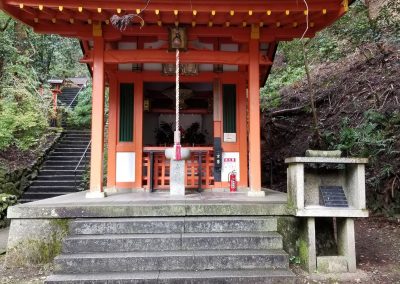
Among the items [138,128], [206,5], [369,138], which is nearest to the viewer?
[206,5]

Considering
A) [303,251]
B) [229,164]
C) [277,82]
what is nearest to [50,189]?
[229,164]

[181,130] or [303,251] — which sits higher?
[181,130]

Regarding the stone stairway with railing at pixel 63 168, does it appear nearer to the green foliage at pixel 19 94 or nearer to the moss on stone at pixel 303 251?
the green foliage at pixel 19 94

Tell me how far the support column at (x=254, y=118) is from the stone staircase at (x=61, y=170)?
6.48m

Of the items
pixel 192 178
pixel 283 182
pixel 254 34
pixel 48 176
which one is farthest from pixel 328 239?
pixel 48 176

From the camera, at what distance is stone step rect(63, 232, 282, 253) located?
4.05 meters

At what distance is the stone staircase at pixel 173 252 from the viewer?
3.67 meters

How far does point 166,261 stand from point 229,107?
3937 mm

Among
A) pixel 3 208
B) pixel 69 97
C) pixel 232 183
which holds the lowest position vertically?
pixel 3 208

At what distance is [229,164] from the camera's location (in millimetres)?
6918

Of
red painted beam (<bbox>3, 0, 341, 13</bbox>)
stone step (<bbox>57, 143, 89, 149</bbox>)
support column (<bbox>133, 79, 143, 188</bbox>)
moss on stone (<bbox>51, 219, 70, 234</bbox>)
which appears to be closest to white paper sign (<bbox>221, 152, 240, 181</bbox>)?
support column (<bbox>133, 79, 143, 188</bbox>)

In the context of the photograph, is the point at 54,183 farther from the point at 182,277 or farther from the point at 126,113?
the point at 182,277

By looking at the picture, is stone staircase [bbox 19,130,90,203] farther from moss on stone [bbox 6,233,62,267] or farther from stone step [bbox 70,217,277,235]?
stone step [bbox 70,217,277,235]

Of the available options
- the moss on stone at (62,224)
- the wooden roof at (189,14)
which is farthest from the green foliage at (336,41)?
the moss on stone at (62,224)
